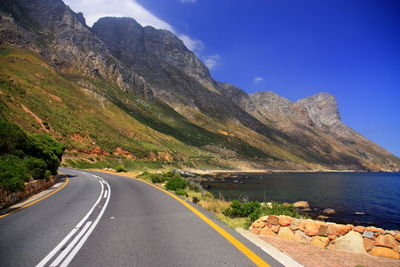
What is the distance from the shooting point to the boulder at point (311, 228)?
653cm

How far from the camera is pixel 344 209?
28438 millimetres

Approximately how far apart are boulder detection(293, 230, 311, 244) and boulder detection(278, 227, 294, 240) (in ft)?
0.35

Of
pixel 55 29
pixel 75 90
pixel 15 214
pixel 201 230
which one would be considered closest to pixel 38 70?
pixel 75 90

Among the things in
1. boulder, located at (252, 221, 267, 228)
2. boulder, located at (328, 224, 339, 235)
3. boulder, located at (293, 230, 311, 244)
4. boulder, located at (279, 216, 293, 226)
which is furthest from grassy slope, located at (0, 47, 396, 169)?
boulder, located at (328, 224, 339, 235)

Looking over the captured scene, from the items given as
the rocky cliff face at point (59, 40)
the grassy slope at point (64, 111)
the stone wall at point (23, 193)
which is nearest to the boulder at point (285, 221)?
the stone wall at point (23, 193)

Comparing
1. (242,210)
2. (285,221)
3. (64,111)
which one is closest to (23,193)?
(242,210)

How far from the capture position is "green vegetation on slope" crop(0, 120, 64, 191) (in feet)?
37.5

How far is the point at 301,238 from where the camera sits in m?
6.55

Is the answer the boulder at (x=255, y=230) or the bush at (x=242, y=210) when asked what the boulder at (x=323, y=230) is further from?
the bush at (x=242, y=210)

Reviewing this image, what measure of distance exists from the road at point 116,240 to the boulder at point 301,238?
1.59 metres

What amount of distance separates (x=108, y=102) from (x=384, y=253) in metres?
91.4

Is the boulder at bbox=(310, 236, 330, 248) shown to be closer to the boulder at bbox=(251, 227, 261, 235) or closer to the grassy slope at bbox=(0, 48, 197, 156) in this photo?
the boulder at bbox=(251, 227, 261, 235)

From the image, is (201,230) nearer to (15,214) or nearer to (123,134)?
(15,214)

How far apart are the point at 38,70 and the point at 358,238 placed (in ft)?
298
